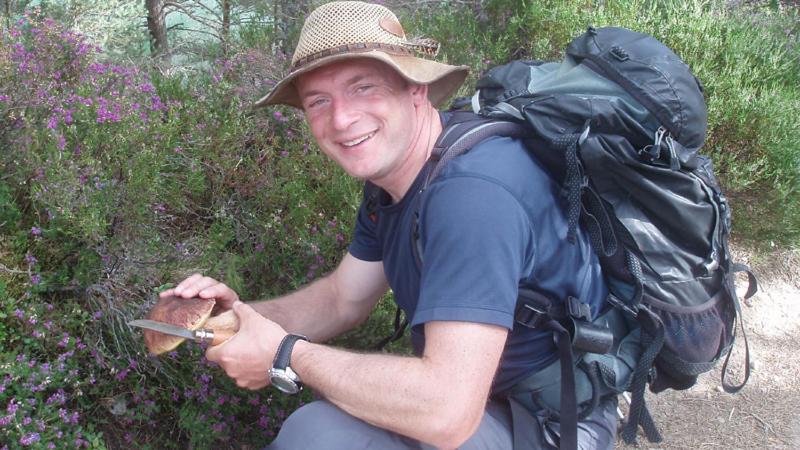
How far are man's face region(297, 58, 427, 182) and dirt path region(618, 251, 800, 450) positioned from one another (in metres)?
2.37

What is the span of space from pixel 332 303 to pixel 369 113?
2.91 feet

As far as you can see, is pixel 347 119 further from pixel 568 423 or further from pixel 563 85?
pixel 568 423

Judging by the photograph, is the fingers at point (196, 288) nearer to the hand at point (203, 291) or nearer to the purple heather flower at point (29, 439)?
the hand at point (203, 291)

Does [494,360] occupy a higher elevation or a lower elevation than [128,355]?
higher

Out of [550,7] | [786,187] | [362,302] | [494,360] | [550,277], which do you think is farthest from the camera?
[550,7]

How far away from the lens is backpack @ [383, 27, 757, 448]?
2.06 m

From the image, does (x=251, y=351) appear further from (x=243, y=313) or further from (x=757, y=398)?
(x=757, y=398)

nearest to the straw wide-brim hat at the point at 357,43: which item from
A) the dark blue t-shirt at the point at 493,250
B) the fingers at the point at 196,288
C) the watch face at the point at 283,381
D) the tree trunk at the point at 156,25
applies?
the dark blue t-shirt at the point at 493,250

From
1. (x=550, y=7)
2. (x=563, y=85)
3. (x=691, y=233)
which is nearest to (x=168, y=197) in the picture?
(x=563, y=85)

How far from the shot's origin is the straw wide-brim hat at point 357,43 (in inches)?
85.8

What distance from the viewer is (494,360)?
188cm

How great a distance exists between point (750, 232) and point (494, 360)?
3.96 meters

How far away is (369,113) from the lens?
226 centimetres

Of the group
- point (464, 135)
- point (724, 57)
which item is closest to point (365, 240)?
point (464, 135)
